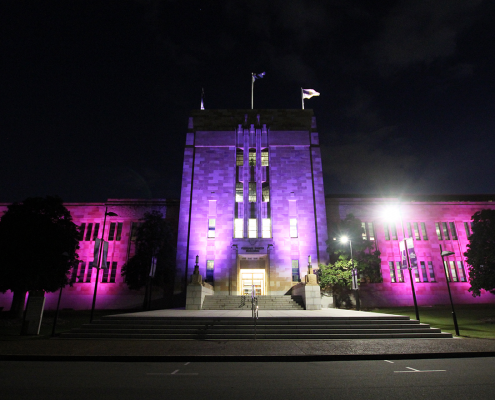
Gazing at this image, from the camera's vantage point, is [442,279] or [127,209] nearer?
[442,279]

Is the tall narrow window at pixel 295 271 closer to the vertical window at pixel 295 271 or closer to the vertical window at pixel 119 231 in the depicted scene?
the vertical window at pixel 295 271

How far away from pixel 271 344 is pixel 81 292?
35230 millimetres

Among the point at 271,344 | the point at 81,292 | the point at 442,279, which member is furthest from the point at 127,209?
the point at 442,279

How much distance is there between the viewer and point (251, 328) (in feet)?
50.2

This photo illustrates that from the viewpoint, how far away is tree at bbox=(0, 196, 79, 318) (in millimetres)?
25531

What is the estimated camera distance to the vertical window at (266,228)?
3700 centimetres

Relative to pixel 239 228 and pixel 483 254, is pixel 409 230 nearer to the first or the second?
pixel 483 254

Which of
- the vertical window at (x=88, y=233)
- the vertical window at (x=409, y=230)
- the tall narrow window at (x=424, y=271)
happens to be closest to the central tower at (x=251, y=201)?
the vertical window at (x=409, y=230)

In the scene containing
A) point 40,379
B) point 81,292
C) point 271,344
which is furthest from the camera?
point 81,292

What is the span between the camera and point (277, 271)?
35250mm

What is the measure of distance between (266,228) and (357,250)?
458 inches

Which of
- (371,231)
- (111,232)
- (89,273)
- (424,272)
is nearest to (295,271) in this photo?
(371,231)

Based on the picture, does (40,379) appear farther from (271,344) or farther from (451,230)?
(451,230)

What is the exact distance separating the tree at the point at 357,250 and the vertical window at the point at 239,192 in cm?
1289
